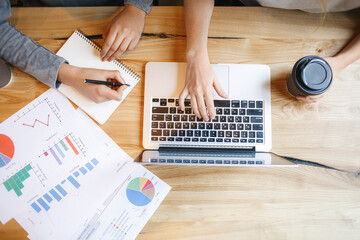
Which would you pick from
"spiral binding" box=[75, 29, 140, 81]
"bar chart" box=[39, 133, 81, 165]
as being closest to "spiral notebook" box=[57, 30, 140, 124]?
"spiral binding" box=[75, 29, 140, 81]

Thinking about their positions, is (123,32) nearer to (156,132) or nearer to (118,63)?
(118,63)

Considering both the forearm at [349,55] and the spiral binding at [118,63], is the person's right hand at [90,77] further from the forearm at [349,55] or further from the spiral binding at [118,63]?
the forearm at [349,55]

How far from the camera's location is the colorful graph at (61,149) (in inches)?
29.3

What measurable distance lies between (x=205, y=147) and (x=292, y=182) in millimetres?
292

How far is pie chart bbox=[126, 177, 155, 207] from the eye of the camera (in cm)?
73

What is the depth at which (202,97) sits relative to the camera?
0.71 m

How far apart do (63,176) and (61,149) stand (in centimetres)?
8

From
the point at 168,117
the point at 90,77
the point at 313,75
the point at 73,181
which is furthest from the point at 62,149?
the point at 313,75

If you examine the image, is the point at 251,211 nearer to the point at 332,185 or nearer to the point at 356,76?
the point at 332,185

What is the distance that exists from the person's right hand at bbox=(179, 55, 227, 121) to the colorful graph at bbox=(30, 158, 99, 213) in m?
0.35

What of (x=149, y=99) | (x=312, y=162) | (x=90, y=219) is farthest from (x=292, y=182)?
(x=90, y=219)

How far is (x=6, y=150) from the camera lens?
743 mm

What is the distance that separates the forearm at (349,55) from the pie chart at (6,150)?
1.05 meters

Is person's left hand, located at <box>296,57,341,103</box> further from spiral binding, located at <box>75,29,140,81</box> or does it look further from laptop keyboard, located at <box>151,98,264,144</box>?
spiral binding, located at <box>75,29,140,81</box>
